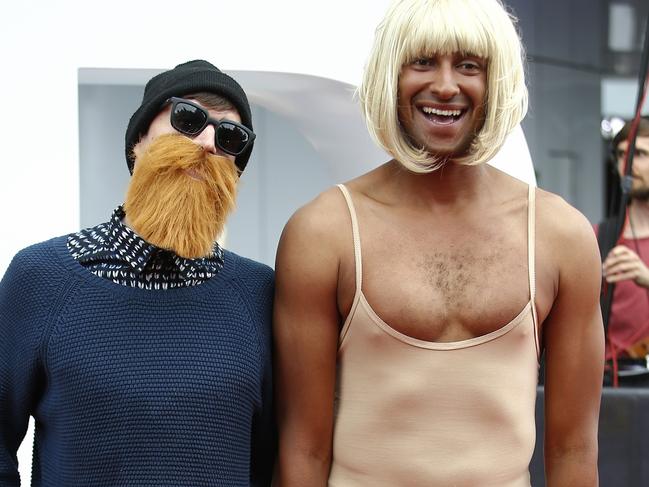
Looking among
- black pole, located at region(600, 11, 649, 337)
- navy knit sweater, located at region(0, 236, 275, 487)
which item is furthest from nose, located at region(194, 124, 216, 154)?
black pole, located at region(600, 11, 649, 337)

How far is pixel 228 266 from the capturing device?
2.56 meters

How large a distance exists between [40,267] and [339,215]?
2.33 feet

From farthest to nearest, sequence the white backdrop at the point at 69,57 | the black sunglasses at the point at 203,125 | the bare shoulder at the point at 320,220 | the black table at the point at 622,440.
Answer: the black table at the point at 622,440
the white backdrop at the point at 69,57
the bare shoulder at the point at 320,220
the black sunglasses at the point at 203,125

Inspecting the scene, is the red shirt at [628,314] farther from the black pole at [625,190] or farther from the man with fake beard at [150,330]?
the man with fake beard at [150,330]

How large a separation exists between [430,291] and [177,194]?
24.9 inches

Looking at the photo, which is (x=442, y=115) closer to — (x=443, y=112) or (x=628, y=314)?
(x=443, y=112)

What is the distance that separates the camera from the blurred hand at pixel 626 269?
452cm

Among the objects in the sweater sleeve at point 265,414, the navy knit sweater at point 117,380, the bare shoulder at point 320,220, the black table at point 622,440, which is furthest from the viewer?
the black table at point 622,440

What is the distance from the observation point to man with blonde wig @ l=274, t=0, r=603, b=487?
2.63 m

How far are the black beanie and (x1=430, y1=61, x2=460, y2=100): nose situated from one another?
42cm

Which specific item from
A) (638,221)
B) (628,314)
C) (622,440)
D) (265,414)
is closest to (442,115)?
(265,414)

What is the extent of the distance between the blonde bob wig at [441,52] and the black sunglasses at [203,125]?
0.36 meters

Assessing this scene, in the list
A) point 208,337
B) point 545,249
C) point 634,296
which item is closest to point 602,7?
point 634,296

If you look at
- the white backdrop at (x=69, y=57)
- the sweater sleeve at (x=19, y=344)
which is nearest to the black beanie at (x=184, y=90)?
the sweater sleeve at (x=19, y=344)
